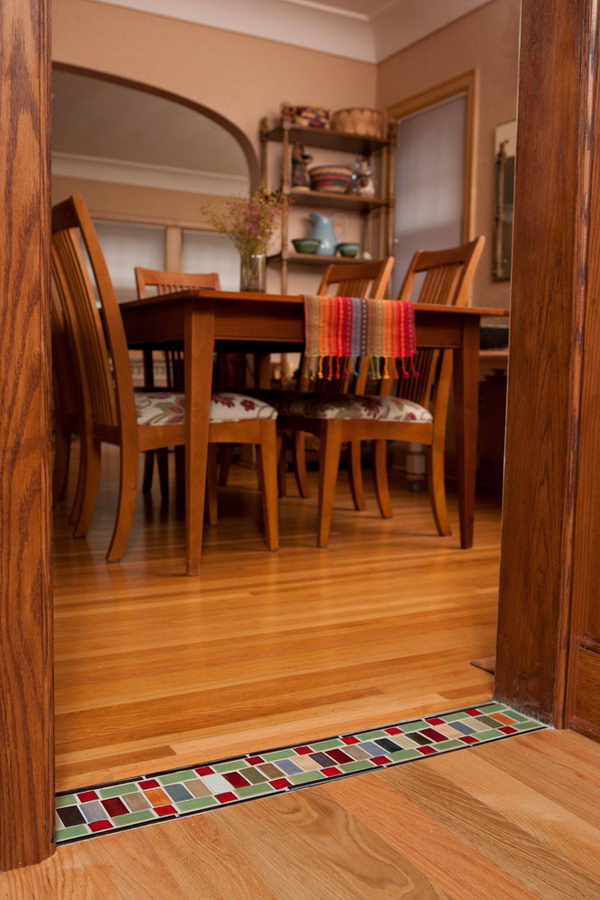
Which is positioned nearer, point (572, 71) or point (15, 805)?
point (15, 805)

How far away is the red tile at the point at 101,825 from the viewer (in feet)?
3.54

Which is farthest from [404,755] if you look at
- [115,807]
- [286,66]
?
[286,66]

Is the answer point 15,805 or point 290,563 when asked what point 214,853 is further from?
point 290,563

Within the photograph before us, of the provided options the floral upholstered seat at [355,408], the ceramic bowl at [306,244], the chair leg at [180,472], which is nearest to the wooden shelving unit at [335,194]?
the ceramic bowl at [306,244]

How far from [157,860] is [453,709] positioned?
2.16ft

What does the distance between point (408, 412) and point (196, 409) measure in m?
0.88

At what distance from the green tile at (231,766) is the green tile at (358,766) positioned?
147 mm

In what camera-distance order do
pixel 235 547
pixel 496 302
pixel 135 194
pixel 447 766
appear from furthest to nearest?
pixel 135 194
pixel 496 302
pixel 235 547
pixel 447 766

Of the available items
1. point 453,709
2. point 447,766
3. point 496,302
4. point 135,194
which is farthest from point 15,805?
point 135,194

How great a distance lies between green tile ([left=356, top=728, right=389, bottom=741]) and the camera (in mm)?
1361

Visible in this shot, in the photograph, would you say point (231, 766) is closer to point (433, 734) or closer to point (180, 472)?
point (433, 734)

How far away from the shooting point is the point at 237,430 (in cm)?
266

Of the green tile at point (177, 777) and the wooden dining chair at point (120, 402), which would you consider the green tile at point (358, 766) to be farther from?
the wooden dining chair at point (120, 402)

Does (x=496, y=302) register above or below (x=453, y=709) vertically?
above
